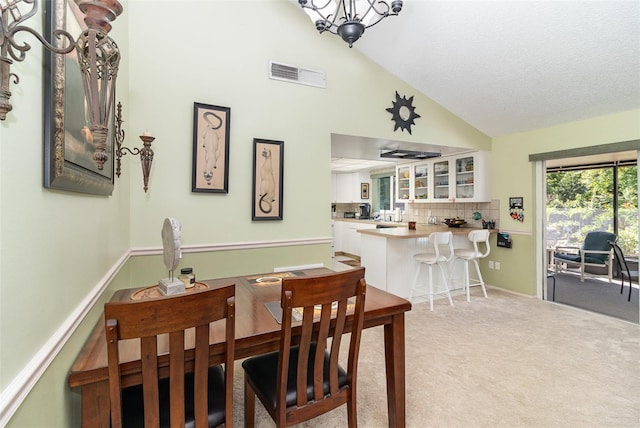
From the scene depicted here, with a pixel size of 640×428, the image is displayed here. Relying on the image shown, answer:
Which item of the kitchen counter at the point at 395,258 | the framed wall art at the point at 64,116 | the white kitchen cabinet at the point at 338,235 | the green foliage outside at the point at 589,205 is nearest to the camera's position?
the framed wall art at the point at 64,116

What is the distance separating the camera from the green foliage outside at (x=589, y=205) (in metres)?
4.77

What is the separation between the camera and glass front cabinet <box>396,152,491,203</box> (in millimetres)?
4426

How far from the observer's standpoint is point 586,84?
2947mm

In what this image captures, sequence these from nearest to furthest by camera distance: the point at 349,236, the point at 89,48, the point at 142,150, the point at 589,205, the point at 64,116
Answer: the point at 89,48 → the point at 64,116 → the point at 142,150 → the point at 589,205 → the point at 349,236

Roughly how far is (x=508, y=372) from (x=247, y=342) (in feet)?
7.05

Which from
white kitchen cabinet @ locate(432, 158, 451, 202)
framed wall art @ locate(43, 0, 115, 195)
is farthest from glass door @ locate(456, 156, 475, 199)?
framed wall art @ locate(43, 0, 115, 195)

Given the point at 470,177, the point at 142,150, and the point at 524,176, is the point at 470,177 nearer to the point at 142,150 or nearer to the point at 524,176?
the point at 524,176

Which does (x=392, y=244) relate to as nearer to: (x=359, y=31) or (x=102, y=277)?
(x=359, y=31)

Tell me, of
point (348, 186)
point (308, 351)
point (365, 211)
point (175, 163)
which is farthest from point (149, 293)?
point (348, 186)

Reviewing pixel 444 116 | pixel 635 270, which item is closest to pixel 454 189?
pixel 444 116

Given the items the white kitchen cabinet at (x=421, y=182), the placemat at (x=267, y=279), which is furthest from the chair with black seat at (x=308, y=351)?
the white kitchen cabinet at (x=421, y=182)

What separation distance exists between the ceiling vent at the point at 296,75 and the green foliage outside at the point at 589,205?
4956 millimetres

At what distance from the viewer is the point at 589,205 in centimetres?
517

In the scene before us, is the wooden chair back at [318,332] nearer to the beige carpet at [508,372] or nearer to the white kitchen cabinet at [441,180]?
the beige carpet at [508,372]
